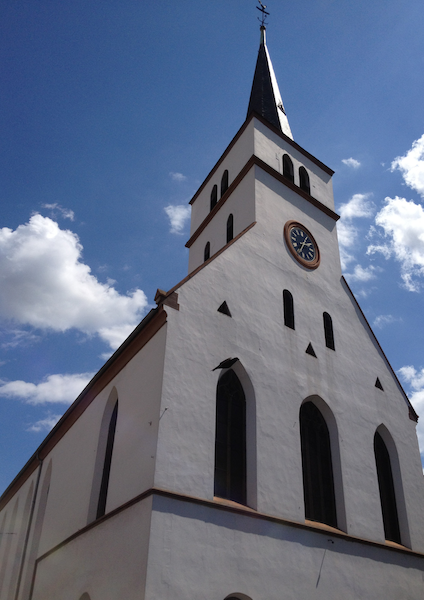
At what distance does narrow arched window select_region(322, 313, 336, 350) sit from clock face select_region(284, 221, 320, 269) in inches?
73.9

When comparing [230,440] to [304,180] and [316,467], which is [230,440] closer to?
[316,467]

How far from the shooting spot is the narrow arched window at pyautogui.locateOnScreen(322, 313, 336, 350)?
16886 millimetres

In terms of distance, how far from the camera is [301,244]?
18578 mm

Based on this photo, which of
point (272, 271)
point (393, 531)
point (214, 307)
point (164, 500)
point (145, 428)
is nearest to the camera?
point (164, 500)

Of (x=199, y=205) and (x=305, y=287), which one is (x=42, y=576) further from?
(x=199, y=205)

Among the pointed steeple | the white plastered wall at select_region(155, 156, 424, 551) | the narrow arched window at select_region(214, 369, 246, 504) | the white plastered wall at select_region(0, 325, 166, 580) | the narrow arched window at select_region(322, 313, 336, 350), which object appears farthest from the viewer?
the pointed steeple

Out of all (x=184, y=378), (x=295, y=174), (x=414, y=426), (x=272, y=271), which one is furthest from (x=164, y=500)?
(x=295, y=174)

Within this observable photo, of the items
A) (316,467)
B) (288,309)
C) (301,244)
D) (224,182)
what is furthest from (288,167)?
(316,467)

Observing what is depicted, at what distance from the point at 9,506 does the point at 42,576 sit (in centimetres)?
1467

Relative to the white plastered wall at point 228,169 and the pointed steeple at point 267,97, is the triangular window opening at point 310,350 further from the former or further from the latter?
the pointed steeple at point 267,97

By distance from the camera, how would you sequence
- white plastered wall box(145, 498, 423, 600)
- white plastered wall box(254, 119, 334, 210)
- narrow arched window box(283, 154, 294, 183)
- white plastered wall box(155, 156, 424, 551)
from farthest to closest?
narrow arched window box(283, 154, 294, 183), white plastered wall box(254, 119, 334, 210), white plastered wall box(155, 156, 424, 551), white plastered wall box(145, 498, 423, 600)

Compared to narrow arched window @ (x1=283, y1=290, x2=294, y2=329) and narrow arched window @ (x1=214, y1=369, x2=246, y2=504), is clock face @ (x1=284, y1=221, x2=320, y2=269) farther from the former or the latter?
narrow arched window @ (x1=214, y1=369, x2=246, y2=504)

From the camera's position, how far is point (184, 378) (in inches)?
482

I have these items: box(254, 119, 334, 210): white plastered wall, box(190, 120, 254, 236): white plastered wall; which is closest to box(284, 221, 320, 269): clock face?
box(254, 119, 334, 210): white plastered wall
